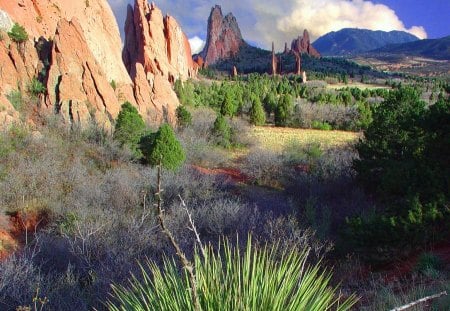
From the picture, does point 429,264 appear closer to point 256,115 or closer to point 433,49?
point 256,115

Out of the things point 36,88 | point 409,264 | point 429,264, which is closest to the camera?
point 429,264

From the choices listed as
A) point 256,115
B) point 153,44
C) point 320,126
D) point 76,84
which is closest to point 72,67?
point 76,84

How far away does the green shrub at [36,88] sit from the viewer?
23625mm

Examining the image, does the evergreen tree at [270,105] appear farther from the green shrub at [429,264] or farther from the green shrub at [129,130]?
the green shrub at [429,264]

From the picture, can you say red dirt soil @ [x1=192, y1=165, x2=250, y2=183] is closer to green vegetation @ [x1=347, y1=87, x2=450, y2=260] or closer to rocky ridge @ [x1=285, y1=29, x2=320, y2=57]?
green vegetation @ [x1=347, y1=87, x2=450, y2=260]

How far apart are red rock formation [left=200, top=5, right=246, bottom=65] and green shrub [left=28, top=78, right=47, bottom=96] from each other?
345 ft

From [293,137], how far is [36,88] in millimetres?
21794

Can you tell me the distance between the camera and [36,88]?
23625 millimetres

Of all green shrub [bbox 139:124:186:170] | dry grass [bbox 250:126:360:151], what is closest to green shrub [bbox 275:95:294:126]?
dry grass [bbox 250:126:360:151]

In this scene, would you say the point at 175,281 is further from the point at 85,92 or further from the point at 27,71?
the point at 27,71

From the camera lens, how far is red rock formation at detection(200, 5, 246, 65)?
130m

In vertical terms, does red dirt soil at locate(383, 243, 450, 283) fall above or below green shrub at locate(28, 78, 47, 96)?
below

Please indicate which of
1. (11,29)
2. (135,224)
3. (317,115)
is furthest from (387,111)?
(317,115)

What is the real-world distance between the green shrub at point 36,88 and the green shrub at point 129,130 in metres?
4.92
